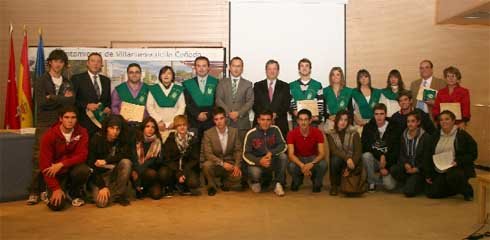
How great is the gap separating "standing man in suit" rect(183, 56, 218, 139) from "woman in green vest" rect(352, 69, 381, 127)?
70.1 inches

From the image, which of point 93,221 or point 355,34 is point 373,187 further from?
point 93,221

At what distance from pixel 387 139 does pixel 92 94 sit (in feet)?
11.2

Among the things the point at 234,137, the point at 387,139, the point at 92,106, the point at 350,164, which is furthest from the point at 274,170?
the point at 92,106

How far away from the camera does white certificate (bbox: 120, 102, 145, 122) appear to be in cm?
546

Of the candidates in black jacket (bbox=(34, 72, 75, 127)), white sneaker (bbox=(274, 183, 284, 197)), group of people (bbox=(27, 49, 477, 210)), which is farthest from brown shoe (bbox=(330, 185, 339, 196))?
black jacket (bbox=(34, 72, 75, 127))

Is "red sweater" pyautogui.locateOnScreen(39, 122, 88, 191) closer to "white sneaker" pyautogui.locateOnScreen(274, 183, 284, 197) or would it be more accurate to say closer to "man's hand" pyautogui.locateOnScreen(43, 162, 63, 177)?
"man's hand" pyautogui.locateOnScreen(43, 162, 63, 177)

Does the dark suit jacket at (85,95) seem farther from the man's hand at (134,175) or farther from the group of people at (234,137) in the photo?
the man's hand at (134,175)

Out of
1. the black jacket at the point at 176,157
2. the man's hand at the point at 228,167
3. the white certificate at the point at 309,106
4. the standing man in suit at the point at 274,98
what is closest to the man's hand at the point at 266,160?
the man's hand at the point at 228,167

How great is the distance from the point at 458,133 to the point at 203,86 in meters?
2.91

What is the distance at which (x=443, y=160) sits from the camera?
5160mm

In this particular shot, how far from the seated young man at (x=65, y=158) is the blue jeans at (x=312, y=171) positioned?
2.24m

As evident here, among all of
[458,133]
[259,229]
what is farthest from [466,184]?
[259,229]

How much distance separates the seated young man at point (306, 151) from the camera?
18.0 feet

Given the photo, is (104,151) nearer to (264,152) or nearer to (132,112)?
(132,112)
